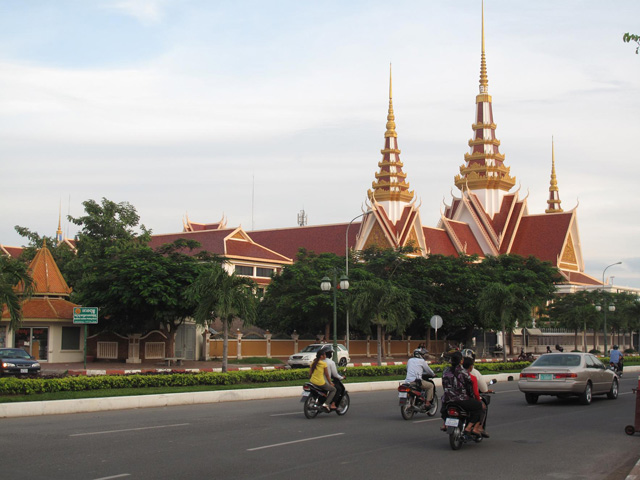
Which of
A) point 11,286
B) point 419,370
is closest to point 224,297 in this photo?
point 11,286

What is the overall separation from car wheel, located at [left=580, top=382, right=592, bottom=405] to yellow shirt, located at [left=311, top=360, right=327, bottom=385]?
284 inches

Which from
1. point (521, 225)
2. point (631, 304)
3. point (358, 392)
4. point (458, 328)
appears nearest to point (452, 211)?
point (521, 225)

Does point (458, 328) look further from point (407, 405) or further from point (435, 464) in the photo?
point (435, 464)

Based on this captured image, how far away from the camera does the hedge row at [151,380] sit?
62.9ft

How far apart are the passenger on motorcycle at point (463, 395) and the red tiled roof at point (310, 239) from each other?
6258cm

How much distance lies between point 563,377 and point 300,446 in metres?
9.42

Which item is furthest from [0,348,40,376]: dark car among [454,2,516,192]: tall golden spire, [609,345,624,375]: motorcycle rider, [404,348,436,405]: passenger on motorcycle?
[454,2,516,192]: tall golden spire

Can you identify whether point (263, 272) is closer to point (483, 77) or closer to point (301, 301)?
point (301, 301)

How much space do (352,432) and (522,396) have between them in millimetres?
10251

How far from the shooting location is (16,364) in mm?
26094

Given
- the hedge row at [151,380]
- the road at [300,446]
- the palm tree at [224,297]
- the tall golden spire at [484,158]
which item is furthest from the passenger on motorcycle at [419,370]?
the tall golden spire at [484,158]

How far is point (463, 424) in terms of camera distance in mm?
12117

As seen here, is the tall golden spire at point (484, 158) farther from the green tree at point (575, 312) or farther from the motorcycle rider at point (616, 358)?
the motorcycle rider at point (616, 358)

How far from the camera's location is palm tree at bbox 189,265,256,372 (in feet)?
86.8
